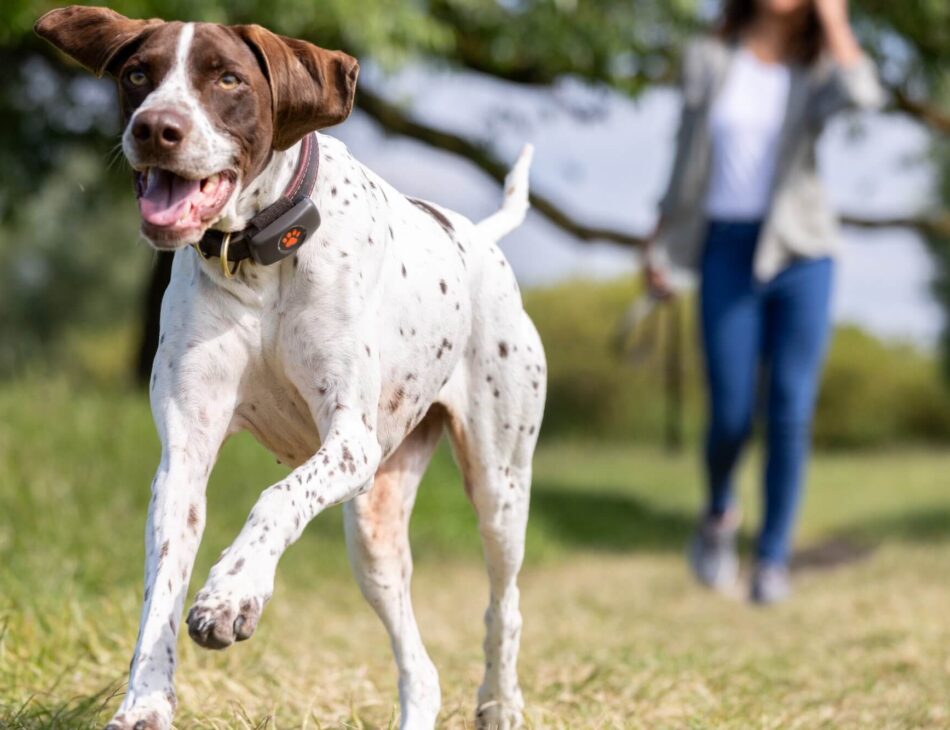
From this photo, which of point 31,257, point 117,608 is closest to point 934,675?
point 117,608

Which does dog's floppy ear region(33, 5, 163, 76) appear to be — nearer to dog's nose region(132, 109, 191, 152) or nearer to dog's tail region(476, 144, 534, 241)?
dog's nose region(132, 109, 191, 152)

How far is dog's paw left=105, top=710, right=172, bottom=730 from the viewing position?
226 centimetres

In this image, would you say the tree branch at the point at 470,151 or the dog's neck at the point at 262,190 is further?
the tree branch at the point at 470,151

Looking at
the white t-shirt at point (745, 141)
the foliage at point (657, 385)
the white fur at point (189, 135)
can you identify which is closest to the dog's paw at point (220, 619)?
the white fur at point (189, 135)

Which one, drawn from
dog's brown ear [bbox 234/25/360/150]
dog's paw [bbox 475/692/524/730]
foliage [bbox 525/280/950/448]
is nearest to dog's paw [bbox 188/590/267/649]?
dog's brown ear [bbox 234/25/360/150]

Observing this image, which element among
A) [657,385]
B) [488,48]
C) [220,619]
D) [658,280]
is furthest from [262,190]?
[657,385]

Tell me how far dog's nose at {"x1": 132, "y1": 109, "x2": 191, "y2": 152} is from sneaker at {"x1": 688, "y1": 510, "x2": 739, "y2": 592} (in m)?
4.40

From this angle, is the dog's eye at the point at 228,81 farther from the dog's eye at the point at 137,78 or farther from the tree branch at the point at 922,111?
the tree branch at the point at 922,111

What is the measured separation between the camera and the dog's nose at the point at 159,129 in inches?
89.9

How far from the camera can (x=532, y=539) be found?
9.13 meters

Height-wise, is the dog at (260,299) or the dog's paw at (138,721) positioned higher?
the dog at (260,299)

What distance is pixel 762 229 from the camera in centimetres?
593

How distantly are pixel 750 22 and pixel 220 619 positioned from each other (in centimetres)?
496

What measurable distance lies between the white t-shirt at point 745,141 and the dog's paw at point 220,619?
4331 millimetres
